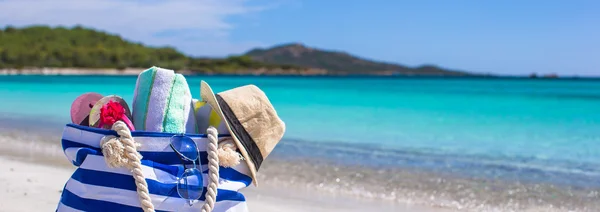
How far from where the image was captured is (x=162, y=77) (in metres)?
2.81

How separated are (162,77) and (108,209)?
0.58m

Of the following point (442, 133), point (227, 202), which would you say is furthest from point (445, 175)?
point (442, 133)

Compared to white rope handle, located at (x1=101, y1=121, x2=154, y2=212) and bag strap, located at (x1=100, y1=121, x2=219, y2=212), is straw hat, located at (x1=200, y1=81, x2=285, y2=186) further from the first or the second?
white rope handle, located at (x1=101, y1=121, x2=154, y2=212)

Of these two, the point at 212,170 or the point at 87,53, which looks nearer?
the point at 212,170

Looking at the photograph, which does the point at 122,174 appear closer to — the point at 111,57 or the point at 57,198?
the point at 57,198

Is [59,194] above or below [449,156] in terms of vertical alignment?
above

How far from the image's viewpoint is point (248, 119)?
2871 mm

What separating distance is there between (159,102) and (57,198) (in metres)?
2.93

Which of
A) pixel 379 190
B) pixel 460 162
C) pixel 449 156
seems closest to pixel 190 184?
pixel 379 190

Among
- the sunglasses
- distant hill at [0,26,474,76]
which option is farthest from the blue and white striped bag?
distant hill at [0,26,474,76]

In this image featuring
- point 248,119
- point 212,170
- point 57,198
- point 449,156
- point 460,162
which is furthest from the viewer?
point 449,156

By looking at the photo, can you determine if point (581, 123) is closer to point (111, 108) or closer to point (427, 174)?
point (427, 174)

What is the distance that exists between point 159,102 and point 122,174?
325 millimetres

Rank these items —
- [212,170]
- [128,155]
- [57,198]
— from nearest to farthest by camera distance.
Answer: [128,155] → [212,170] → [57,198]
